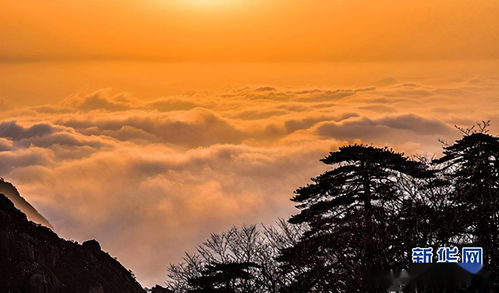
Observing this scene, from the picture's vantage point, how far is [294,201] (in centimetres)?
5772

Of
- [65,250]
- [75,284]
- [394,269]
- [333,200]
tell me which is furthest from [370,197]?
[65,250]

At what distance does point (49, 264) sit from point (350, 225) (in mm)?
57676

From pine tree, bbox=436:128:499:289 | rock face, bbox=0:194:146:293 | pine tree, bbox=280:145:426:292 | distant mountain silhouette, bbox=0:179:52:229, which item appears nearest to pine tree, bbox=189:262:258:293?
pine tree, bbox=280:145:426:292

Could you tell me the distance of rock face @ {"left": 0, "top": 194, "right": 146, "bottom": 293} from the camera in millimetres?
85375

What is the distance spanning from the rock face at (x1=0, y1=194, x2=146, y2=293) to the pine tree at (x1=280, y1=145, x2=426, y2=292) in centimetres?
3941

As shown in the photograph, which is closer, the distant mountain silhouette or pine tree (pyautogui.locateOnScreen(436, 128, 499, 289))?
pine tree (pyautogui.locateOnScreen(436, 128, 499, 289))

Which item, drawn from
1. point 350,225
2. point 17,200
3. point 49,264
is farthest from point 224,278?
point 17,200

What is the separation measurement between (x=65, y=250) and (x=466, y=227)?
67.0m

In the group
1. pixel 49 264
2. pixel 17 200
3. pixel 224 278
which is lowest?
pixel 224 278

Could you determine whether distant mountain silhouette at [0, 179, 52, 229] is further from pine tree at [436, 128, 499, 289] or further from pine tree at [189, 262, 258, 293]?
pine tree at [436, 128, 499, 289]

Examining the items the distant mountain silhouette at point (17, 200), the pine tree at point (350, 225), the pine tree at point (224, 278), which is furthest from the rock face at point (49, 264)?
the distant mountain silhouette at point (17, 200)

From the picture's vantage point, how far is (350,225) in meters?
47.1

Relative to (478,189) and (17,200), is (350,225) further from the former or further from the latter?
(17,200)

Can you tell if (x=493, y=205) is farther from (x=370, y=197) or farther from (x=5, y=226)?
(x=5, y=226)
